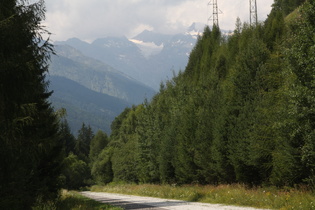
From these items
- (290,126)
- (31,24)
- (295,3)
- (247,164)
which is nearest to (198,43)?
(295,3)

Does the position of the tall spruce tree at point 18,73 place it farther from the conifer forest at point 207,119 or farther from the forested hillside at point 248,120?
the forested hillside at point 248,120

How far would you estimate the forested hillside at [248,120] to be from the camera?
2345cm

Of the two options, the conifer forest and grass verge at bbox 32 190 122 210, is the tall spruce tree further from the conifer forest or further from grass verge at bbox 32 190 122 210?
grass verge at bbox 32 190 122 210

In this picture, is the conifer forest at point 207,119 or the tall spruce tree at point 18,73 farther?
the conifer forest at point 207,119

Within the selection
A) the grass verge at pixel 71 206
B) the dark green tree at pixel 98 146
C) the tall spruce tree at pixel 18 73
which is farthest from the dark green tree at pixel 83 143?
the tall spruce tree at pixel 18 73

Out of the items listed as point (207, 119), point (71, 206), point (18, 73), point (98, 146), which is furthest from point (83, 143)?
point (18, 73)

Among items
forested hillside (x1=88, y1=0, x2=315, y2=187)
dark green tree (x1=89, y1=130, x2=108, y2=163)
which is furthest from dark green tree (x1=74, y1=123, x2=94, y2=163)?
forested hillside (x1=88, y1=0, x2=315, y2=187)

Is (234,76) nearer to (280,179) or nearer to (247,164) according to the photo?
(247,164)

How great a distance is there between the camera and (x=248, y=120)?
34469 mm

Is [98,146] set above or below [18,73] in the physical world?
above

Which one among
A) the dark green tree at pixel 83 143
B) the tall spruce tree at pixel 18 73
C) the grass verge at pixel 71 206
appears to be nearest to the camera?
the tall spruce tree at pixel 18 73

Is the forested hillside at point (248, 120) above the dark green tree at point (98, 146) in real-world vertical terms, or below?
below

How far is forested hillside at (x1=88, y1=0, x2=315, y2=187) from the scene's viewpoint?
23.5 m

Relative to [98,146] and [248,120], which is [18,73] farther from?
[98,146]
